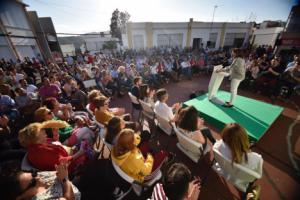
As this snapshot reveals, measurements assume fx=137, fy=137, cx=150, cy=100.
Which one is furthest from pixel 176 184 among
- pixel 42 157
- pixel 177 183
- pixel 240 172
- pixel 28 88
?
pixel 28 88

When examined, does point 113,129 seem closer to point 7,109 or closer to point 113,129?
point 113,129

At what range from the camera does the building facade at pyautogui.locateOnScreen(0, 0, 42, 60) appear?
10.7 meters

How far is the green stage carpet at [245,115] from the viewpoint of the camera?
347cm

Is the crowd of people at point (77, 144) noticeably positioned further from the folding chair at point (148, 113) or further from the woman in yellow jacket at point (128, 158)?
the folding chair at point (148, 113)

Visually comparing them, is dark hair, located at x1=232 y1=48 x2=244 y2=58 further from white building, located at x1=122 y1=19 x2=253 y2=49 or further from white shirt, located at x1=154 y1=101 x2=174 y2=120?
white building, located at x1=122 y1=19 x2=253 y2=49

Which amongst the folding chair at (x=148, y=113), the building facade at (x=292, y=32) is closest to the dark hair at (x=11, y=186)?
the folding chair at (x=148, y=113)

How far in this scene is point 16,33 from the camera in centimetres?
1181

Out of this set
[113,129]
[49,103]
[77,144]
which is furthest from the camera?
[49,103]

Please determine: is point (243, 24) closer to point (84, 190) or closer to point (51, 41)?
point (51, 41)

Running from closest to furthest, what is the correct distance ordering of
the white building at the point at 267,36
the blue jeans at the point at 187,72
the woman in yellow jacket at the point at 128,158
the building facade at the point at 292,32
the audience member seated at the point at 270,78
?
the woman in yellow jacket at the point at 128,158, the audience member seated at the point at 270,78, the blue jeans at the point at 187,72, the building facade at the point at 292,32, the white building at the point at 267,36

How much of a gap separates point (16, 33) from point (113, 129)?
15.9 m

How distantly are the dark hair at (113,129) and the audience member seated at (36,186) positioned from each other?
70 cm

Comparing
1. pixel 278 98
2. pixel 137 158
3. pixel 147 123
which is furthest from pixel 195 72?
pixel 137 158

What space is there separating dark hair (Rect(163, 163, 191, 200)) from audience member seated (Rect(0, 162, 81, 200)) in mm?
1052
